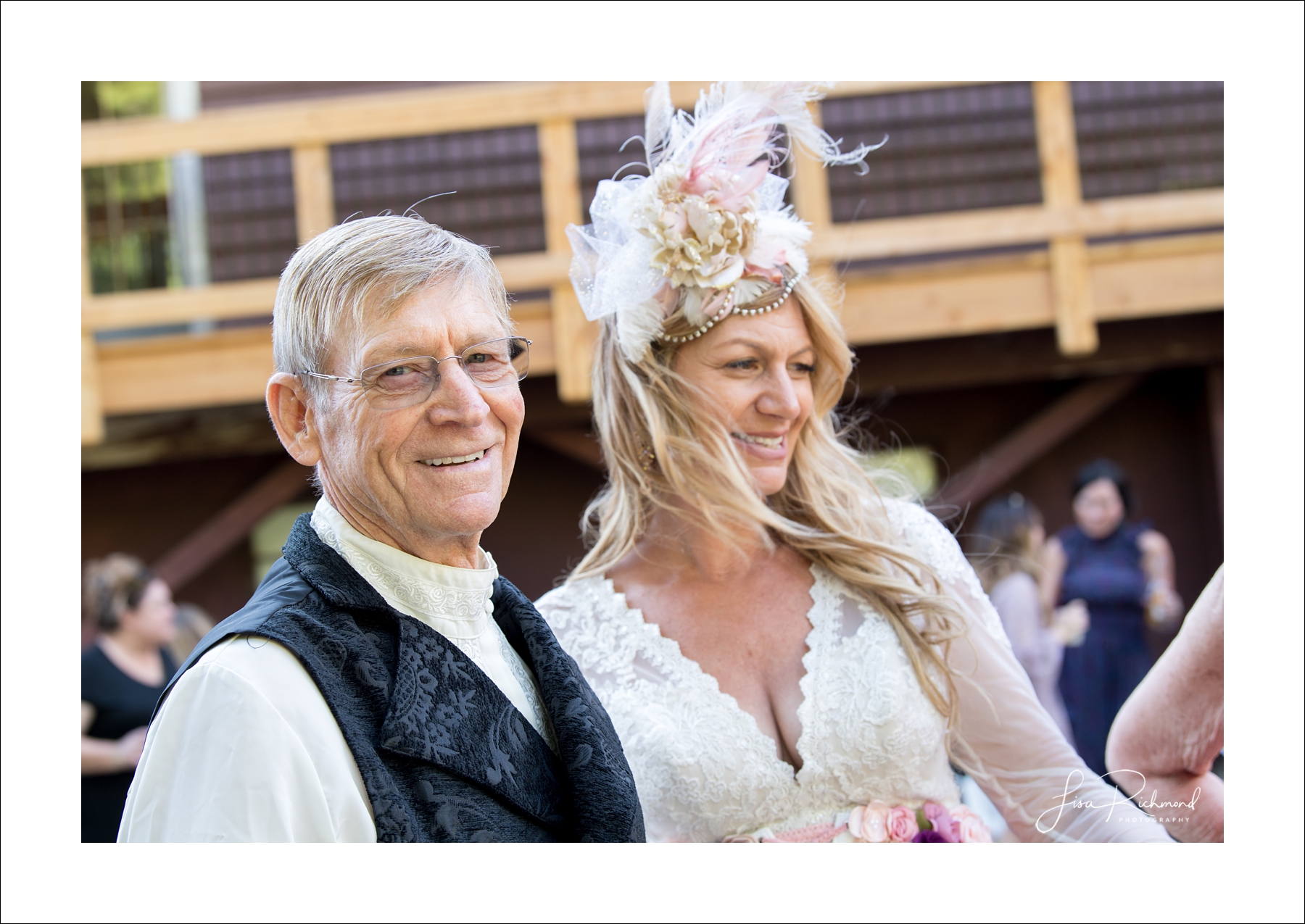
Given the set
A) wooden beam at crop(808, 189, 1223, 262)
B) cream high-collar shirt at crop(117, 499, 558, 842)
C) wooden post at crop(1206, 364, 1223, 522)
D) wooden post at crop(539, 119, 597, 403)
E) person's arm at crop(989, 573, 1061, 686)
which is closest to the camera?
cream high-collar shirt at crop(117, 499, 558, 842)

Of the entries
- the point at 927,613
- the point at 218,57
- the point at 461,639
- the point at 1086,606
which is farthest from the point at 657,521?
the point at 1086,606

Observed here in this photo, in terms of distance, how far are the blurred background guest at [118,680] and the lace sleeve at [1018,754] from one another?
2.27m

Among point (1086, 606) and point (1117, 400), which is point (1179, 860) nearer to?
point (1086, 606)

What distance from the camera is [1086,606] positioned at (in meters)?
3.88

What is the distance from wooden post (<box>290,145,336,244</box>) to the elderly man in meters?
3.33

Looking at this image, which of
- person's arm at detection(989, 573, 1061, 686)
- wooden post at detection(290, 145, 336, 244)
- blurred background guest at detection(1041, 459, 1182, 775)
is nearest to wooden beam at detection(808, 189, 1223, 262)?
blurred background guest at detection(1041, 459, 1182, 775)

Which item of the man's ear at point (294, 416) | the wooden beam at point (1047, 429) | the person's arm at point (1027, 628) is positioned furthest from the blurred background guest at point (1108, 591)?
the man's ear at point (294, 416)

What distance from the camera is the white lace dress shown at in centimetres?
160

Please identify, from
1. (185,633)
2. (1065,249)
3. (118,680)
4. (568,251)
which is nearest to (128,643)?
(118,680)

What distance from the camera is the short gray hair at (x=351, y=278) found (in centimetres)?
119

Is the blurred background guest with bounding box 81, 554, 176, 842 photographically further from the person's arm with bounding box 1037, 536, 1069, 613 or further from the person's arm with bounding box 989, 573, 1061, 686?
the person's arm with bounding box 1037, 536, 1069, 613

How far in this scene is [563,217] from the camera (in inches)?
169

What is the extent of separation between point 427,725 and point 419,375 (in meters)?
0.38

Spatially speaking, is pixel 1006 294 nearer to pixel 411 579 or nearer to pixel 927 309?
pixel 927 309
